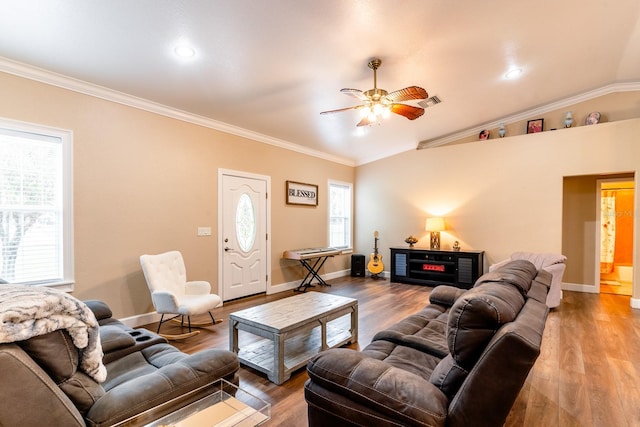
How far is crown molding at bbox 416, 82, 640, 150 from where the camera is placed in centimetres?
479

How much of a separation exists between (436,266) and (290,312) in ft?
13.0

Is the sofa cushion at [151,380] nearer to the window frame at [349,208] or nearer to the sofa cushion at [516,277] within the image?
the sofa cushion at [516,277]

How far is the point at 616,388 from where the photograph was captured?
2.33 meters

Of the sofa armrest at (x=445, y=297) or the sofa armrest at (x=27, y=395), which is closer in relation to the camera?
the sofa armrest at (x=27, y=395)

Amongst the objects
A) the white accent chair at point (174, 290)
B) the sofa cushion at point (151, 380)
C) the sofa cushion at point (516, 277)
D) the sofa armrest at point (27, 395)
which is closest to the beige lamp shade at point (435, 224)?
the sofa cushion at point (516, 277)

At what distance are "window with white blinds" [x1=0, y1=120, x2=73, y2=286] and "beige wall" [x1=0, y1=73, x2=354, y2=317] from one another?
0.09m

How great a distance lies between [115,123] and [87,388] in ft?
10.5

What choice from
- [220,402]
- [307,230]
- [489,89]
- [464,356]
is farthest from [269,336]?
[489,89]

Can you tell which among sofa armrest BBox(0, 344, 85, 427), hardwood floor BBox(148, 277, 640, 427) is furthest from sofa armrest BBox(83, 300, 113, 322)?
sofa armrest BBox(0, 344, 85, 427)

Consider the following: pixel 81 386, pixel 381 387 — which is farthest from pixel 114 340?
pixel 381 387

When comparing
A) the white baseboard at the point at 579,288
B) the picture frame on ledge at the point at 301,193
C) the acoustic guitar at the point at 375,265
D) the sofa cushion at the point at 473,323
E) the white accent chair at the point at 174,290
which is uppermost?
the picture frame on ledge at the point at 301,193

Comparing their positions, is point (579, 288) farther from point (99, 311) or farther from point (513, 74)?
point (99, 311)

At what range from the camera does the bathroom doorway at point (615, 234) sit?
17.9 ft

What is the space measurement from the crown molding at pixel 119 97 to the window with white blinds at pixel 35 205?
478 mm
